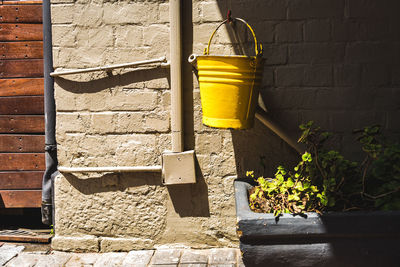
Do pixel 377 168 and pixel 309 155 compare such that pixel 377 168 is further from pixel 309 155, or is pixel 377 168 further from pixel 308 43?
pixel 308 43

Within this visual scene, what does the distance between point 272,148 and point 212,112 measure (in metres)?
0.60

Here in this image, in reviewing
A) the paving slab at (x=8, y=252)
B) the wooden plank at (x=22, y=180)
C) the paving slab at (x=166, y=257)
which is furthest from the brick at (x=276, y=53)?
the paving slab at (x=8, y=252)

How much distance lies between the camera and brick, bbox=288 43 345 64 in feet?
9.28

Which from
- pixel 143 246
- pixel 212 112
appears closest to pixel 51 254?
pixel 143 246

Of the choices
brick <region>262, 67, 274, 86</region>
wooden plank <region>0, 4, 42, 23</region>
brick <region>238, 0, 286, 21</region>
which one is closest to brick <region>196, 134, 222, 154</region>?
brick <region>262, 67, 274, 86</region>

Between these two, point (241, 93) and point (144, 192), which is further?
point (144, 192)

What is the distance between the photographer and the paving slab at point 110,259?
9.28 feet

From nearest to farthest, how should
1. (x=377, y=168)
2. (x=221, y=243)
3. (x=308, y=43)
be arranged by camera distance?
(x=377, y=168) < (x=308, y=43) < (x=221, y=243)

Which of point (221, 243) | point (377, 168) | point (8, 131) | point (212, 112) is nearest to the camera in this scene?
point (377, 168)

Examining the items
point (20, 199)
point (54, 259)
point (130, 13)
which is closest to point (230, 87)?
point (130, 13)

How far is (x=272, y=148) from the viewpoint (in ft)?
9.61

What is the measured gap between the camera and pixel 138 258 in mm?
2896

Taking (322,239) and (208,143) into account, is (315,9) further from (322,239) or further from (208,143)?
(322,239)

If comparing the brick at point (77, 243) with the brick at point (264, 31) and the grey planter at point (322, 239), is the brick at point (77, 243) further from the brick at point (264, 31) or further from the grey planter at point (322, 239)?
the brick at point (264, 31)
